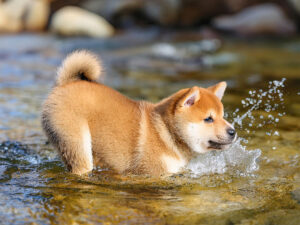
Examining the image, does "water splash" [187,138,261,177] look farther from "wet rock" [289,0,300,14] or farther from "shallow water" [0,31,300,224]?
"wet rock" [289,0,300,14]

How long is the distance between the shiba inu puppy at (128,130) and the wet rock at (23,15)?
12458 millimetres

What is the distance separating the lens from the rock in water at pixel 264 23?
54.7ft

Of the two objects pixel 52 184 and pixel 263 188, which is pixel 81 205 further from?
pixel 263 188

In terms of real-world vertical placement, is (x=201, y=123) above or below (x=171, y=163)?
above

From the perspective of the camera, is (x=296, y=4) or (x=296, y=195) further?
(x=296, y=4)

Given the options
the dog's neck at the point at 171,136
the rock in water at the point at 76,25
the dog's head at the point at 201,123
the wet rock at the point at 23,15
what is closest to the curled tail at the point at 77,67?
the dog's neck at the point at 171,136

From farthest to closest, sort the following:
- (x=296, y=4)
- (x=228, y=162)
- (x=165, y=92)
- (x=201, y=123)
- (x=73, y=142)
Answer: (x=296, y=4), (x=165, y=92), (x=228, y=162), (x=201, y=123), (x=73, y=142)

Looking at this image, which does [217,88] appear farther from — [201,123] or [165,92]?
[165,92]

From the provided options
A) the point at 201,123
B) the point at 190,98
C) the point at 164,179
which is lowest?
the point at 164,179

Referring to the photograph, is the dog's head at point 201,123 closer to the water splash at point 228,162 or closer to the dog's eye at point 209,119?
the dog's eye at point 209,119

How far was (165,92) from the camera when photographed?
8250 millimetres

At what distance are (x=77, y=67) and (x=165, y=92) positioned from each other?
3970 mm

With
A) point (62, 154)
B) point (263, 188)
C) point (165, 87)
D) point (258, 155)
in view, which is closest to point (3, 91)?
point (165, 87)

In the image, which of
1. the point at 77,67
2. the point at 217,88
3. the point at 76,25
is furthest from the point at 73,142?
the point at 76,25
